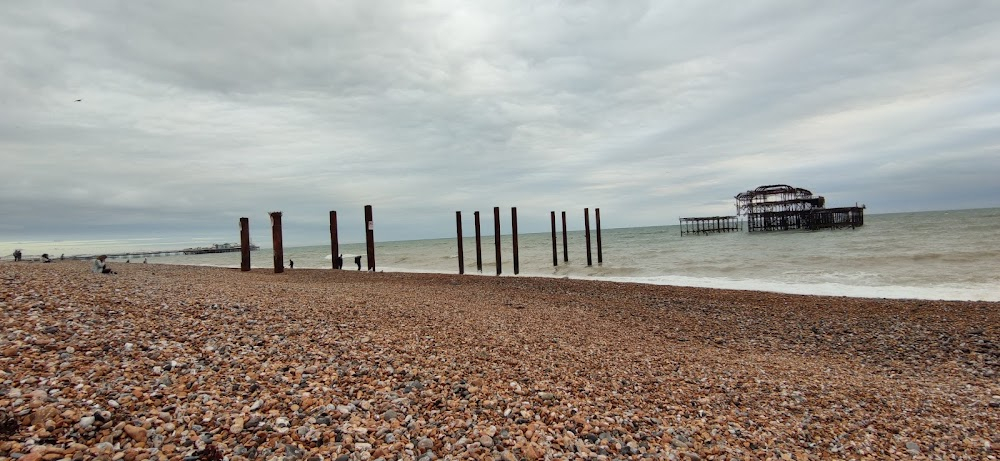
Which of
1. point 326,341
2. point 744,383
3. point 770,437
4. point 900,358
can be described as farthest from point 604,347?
point 900,358

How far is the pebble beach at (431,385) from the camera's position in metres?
3.25

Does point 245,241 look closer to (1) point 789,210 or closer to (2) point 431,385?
(2) point 431,385

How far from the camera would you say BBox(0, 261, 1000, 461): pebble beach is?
325 cm

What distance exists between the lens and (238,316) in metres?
6.20

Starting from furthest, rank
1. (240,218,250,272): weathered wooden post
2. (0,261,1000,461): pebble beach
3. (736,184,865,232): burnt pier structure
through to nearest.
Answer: (736,184,865,232): burnt pier structure < (240,218,250,272): weathered wooden post < (0,261,1000,461): pebble beach

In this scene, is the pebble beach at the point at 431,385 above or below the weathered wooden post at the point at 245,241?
below

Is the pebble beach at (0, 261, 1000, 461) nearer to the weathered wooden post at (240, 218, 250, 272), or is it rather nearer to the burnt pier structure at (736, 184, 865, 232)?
the weathered wooden post at (240, 218, 250, 272)

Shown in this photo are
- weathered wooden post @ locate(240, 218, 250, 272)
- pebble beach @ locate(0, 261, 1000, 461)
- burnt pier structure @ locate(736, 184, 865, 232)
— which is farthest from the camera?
burnt pier structure @ locate(736, 184, 865, 232)

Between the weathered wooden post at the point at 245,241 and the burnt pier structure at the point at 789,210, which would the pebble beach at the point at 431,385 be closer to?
the weathered wooden post at the point at 245,241

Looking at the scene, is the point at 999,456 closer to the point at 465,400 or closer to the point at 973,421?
the point at 973,421

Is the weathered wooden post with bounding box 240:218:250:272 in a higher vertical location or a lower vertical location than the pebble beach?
higher

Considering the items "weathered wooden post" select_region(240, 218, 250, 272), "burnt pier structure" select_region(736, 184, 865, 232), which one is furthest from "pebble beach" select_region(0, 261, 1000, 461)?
"burnt pier structure" select_region(736, 184, 865, 232)

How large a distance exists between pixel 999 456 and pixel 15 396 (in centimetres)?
741

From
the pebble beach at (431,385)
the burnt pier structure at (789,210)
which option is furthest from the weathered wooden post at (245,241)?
the burnt pier structure at (789,210)
